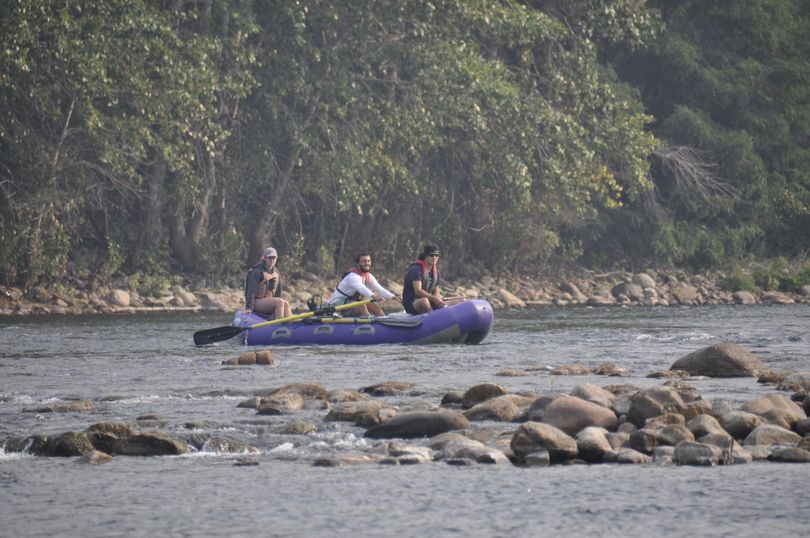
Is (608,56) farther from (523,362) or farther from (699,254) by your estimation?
(523,362)

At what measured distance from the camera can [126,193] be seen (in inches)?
1011

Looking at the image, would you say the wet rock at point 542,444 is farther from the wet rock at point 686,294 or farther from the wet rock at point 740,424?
the wet rock at point 686,294

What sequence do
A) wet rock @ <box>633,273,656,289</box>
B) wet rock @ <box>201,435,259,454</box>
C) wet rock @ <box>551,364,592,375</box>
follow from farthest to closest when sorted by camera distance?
1. wet rock @ <box>633,273,656,289</box>
2. wet rock @ <box>551,364,592,375</box>
3. wet rock @ <box>201,435,259,454</box>

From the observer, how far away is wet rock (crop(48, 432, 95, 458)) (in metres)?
9.26

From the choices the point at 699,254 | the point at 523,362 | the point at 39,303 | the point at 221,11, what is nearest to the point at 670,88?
the point at 699,254

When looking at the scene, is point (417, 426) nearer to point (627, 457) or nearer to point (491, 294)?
point (627, 457)

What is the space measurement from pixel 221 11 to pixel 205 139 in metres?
2.49

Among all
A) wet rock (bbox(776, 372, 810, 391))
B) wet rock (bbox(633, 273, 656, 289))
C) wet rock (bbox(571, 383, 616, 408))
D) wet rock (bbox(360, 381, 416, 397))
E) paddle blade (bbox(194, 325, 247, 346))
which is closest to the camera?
wet rock (bbox(571, 383, 616, 408))

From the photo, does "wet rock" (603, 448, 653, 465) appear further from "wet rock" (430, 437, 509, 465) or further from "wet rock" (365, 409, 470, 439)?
"wet rock" (365, 409, 470, 439)

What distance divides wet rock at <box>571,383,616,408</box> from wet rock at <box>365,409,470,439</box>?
3.37 feet

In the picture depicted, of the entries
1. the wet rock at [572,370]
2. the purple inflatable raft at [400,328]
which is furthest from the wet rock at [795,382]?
the purple inflatable raft at [400,328]

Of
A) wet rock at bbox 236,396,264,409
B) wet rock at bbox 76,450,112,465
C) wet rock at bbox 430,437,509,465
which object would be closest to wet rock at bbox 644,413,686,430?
wet rock at bbox 430,437,509,465

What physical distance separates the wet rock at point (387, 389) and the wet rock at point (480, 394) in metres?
1.12

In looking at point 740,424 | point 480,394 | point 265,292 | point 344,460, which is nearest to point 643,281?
point 265,292
